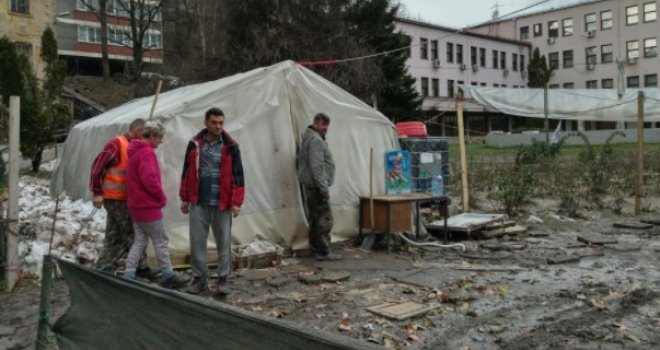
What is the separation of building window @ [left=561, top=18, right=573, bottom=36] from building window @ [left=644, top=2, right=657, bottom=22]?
22.6 ft

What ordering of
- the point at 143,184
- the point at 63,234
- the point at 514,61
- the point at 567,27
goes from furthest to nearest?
the point at 514,61 → the point at 567,27 → the point at 63,234 → the point at 143,184

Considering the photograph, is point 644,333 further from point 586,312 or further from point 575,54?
point 575,54

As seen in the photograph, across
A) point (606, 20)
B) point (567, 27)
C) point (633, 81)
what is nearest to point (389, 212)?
point (633, 81)

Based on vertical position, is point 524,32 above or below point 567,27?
above

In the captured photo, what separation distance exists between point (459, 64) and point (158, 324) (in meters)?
53.0

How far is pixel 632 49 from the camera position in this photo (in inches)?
2216

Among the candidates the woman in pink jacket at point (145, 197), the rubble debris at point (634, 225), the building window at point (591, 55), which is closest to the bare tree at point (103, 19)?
the woman in pink jacket at point (145, 197)

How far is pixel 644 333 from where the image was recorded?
16.5 feet

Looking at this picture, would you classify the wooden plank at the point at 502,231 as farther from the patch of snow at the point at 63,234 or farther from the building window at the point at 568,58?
the building window at the point at 568,58

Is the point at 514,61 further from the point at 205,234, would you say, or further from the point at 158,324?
the point at 158,324

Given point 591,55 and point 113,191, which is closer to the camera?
point 113,191

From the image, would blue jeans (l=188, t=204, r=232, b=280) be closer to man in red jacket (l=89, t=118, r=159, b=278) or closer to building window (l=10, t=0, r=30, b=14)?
man in red jacket (l=89, t=118, r=159, b=278)

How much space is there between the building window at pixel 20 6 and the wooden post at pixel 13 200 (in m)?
42.7

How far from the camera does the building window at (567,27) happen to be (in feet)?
196
